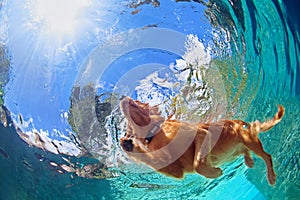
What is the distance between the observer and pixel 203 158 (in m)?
1.61

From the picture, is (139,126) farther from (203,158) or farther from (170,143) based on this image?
(203,158)

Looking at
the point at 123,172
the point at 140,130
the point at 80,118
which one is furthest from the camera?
the point at 123,172

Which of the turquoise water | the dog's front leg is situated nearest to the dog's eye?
the dog's front leg

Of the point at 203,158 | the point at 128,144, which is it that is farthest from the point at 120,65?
the point at 203,158

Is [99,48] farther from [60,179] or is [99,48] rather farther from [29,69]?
[60,179]

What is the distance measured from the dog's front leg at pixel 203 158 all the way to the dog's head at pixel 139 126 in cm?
22

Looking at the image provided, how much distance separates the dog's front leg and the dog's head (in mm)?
225

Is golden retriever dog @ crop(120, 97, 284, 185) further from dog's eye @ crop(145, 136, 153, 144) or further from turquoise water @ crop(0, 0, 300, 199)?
turquoise water @ crop(0, 0, 300, 199)

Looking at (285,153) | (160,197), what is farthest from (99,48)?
(160,197)

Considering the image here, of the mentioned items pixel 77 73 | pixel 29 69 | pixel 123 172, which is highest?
pixel 29 69

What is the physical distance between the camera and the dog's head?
155 centimetres

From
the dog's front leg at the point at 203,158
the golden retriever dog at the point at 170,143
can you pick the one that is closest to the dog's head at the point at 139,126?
the golden retriever dog at the point at 170,143

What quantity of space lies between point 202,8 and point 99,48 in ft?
3.01

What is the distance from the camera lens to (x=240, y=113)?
3.19m
